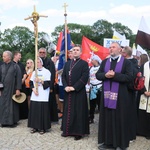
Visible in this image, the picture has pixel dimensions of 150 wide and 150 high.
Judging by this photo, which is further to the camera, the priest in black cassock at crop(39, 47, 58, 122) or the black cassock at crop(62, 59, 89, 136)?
the priest in black cassock at crop(39, 47, 58, 122)

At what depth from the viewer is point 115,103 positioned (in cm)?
564

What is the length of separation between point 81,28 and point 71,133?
54407 mm

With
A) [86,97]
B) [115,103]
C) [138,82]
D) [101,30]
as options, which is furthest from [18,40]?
[115,103]

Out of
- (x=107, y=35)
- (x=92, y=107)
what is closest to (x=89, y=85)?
(x=92, y=107)

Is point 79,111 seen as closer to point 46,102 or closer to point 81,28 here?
point 46,102

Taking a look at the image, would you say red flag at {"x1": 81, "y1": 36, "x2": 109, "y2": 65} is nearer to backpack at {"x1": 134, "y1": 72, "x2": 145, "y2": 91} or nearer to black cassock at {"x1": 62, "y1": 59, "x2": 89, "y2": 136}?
black cassock at {"x1": 62, "y1": 59, "x2": 89, "y2": 136}

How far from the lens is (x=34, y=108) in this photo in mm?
7086

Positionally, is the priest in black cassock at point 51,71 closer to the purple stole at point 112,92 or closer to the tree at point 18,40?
the purple stole at point 112,92

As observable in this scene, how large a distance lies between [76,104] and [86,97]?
11.9 inches

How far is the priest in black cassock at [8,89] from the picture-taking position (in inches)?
306

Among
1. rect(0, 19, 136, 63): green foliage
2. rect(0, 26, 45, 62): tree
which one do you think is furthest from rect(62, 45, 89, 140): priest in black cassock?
rect(0, 26, 45, 62): tree

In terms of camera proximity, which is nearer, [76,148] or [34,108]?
[76,148]

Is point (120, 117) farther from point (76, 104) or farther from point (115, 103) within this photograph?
point (76, 104)

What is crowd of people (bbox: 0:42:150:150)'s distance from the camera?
224 inches
